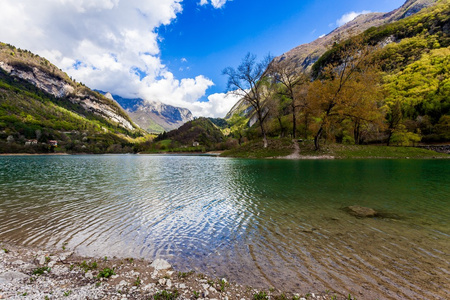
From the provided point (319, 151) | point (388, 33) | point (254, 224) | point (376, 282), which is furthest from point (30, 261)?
point (388, 33)

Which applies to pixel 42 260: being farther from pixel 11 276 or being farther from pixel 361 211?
pixel 361 211

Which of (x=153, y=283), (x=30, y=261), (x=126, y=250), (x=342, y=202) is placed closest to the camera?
(x=153, y=283)

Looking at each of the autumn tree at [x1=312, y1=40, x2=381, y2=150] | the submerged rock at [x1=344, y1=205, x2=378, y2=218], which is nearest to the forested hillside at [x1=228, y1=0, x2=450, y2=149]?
the autumn tree at [x1=312, y1=40, x2=381, y2=150]

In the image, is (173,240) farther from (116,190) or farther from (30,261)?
(116,190)

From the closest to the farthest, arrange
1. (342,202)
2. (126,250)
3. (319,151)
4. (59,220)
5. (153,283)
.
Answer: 1. (153,283)
2. (126,250)
3. (59,220)
4. (342,202)
5. (319,151)

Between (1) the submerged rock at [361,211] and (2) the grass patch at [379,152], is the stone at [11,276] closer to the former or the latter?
(1) the submerged rock at [361,211]

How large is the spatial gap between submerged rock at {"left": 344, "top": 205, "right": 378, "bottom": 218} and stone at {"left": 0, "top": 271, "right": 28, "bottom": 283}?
12.9 meters

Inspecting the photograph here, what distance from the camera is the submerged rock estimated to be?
969 cm

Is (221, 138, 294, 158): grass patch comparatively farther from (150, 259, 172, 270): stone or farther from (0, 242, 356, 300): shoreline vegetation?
(0, 242, 356, 300): shoreline vegetation

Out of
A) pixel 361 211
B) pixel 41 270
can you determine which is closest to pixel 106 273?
pixel 41 270

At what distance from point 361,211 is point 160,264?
33.8ft

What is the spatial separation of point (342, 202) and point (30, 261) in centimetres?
1477

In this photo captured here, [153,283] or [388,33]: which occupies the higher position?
[388,33]

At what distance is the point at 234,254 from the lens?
20.5ft
